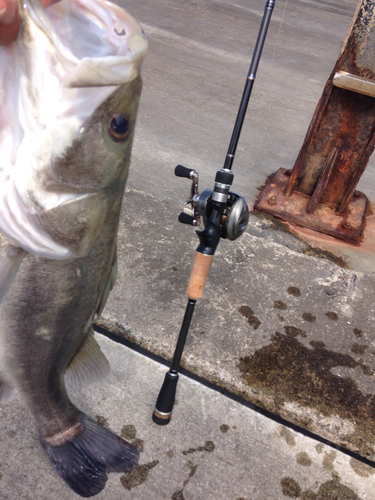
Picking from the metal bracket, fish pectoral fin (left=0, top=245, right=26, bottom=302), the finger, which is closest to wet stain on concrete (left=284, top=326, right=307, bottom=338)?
the metal bracket

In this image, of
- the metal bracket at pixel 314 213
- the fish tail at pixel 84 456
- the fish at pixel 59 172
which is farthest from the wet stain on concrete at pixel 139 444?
the metal bracket at pixel 314 213

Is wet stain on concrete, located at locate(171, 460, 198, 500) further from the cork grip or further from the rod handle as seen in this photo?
the cork grip

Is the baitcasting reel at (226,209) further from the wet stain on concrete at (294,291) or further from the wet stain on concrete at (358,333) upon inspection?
the wet stain on concrete at (358,333)

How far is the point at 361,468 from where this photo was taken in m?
1.94

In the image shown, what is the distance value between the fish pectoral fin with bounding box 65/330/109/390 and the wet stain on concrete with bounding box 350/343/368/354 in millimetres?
1596

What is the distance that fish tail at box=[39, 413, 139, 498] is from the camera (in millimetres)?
1588

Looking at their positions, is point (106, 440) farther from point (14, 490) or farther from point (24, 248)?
point (24, 248)

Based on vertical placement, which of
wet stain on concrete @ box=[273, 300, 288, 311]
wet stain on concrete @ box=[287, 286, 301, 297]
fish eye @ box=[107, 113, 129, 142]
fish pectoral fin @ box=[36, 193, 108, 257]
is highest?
fish eye @ box=[107, 113, 129, 142]

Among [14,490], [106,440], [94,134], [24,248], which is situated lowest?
[14,490]

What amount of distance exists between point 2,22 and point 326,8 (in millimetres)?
14098

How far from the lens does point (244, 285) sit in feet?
9.15

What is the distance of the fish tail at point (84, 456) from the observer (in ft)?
5.21

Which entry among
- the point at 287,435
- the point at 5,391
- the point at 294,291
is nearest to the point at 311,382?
the point at 287,435

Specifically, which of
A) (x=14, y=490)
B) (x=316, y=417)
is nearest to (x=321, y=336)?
(x=316, y=417)
